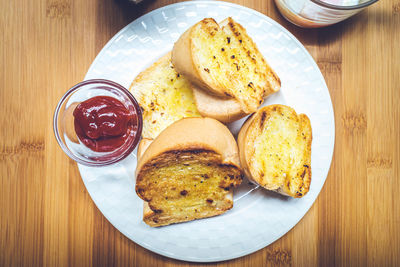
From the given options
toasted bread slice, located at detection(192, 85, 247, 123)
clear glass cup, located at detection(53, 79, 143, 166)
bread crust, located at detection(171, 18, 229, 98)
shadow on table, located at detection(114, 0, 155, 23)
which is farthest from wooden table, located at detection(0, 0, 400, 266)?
toasted bread slice, located at detection(192, 85, 247, 123)

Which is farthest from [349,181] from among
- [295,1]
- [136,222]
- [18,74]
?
[18,74]

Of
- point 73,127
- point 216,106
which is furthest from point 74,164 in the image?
point 216,106

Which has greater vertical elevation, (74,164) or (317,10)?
(317,10)

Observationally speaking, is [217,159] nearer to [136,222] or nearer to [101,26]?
[136,222]

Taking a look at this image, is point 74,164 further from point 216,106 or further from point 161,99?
point 216,106

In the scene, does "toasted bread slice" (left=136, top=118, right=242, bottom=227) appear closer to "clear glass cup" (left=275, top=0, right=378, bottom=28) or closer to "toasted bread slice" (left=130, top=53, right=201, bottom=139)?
"toasted bread slice" (left=130, top=53, right=201, bottom=139)
